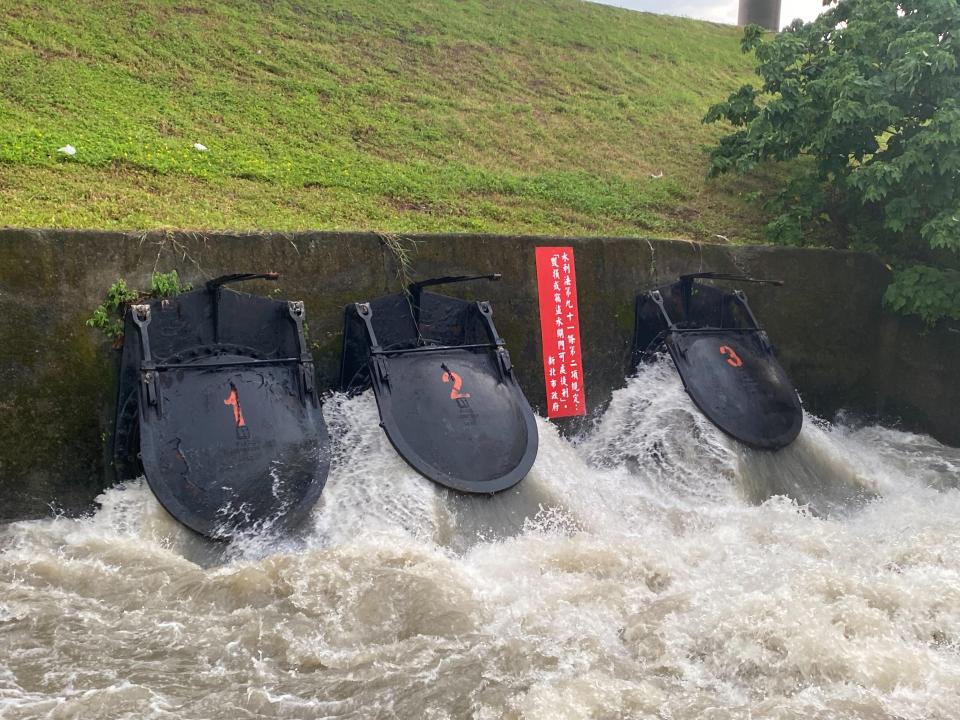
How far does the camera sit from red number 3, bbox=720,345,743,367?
6863 mm

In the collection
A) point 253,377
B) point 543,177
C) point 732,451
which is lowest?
point 732,451

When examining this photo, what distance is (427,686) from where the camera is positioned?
335 cm

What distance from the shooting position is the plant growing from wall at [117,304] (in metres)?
4.82

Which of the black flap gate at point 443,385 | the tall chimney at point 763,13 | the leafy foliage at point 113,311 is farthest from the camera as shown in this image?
the tall chimney at point 763,13

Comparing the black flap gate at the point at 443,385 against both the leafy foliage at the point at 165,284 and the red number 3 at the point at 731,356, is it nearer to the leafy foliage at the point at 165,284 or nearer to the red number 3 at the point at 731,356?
the leafy foliage at the point at 165,284

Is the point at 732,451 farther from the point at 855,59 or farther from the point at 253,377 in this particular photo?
the point at 855,59

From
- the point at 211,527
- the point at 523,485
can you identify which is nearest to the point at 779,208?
the point at 523,485

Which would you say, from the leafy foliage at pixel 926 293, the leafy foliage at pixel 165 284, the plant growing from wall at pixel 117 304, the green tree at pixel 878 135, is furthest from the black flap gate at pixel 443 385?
the leafy foliage at pixel 926 293

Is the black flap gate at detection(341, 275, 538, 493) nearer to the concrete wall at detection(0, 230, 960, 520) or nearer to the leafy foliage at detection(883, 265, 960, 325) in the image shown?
the concrete wall at detection(0, 230, 960, 520)

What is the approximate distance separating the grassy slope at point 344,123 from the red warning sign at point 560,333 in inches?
47.1

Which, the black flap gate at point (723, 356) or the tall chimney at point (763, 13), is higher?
the tall chimney at point (763, 13)

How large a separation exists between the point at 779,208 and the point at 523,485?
5.17 m

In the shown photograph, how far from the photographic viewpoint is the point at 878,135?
7.93 m

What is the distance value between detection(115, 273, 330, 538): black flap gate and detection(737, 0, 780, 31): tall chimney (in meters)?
16.7
